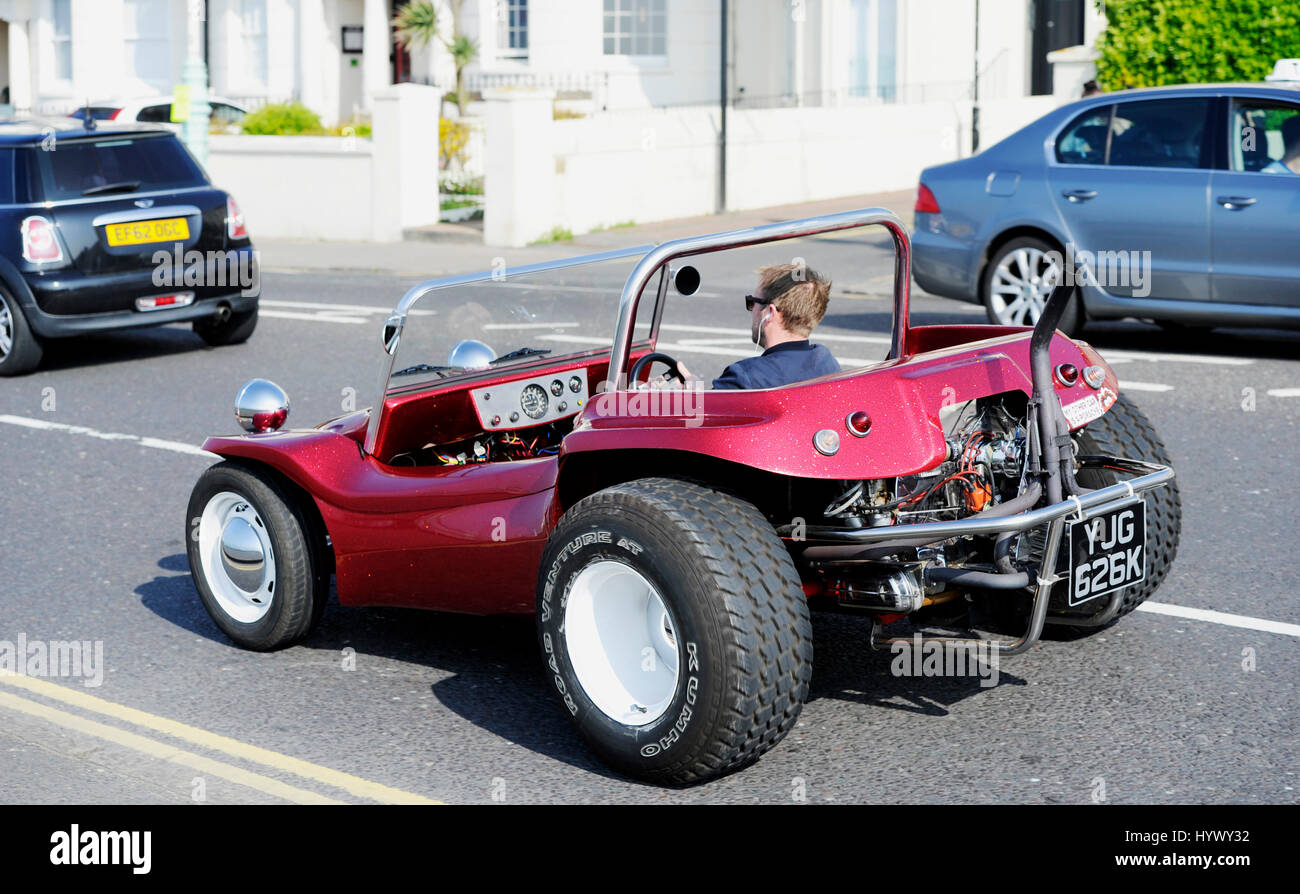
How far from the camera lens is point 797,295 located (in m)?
4.68

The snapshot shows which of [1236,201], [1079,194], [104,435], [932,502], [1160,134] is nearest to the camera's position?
[932,502]

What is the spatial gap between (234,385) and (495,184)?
8.91 metres

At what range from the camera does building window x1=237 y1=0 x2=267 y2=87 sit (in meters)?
35.8

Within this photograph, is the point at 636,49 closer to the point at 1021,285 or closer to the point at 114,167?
the point at 114,167

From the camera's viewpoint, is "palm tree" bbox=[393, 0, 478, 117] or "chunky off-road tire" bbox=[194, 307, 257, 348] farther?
"palm tree" bbox=[393, 0, 478, 117]

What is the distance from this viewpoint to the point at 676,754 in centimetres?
421

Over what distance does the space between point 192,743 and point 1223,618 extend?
3.31 meters

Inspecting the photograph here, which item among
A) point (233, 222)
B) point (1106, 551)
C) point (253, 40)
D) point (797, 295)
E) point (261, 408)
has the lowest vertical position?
point (1106, 551)

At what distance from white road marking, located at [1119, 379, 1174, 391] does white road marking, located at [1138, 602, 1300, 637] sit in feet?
13.7

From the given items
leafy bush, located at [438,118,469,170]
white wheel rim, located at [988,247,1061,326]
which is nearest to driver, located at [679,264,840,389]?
white wheel rim, located at [988,247,1061,326]

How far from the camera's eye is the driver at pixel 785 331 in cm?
463

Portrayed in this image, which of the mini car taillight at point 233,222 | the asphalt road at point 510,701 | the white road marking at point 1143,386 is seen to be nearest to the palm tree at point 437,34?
the mini car taillight at point 233,222
